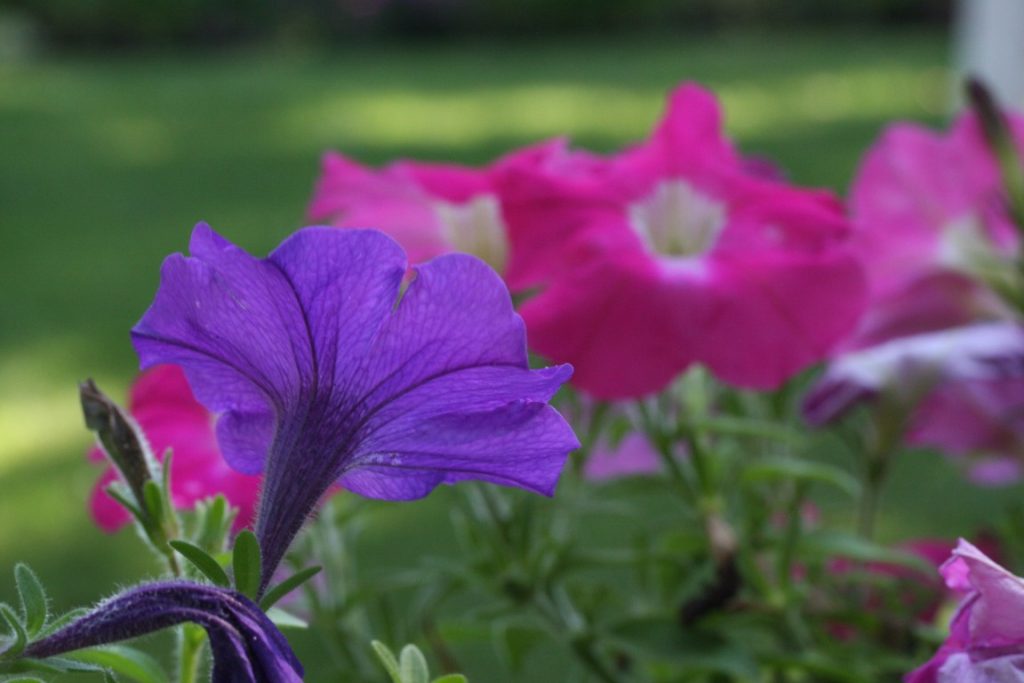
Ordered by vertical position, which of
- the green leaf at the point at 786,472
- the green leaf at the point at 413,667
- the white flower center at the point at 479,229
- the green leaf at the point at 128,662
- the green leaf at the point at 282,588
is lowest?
the green leaf at the point at 786,472

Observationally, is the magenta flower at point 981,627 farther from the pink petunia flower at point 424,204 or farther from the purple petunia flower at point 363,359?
the pink petunia flower at point 424,204

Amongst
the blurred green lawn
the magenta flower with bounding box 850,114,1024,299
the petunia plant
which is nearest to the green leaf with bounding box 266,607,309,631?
the petunia plant

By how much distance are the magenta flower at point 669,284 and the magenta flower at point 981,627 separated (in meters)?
0.24

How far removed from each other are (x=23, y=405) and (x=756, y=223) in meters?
2.29

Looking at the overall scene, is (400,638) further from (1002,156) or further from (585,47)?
(585,47)

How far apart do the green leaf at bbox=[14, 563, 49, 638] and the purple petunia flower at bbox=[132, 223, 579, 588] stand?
0.16 feet

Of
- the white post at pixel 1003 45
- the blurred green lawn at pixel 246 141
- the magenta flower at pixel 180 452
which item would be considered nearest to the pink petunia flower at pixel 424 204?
the magenta flower at pixel 180 452

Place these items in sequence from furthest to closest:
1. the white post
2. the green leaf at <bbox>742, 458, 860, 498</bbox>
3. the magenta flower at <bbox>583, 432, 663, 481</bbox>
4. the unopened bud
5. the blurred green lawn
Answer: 1. the white post
2. the blurred green lawn
3. the magenta flower at <bbox>583, 432, 663, 481</bbox>
4. the green leaf at <bbox>742, 458, 860, 498</bbox>
5. the unopened bud

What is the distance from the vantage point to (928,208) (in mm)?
739

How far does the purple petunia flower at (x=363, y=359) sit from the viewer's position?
1.06 ft

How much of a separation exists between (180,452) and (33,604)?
0.88ft

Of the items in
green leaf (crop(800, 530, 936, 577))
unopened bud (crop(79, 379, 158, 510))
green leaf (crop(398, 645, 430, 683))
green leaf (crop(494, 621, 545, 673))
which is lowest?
green leaf (crop(494, 621, 545, 673))

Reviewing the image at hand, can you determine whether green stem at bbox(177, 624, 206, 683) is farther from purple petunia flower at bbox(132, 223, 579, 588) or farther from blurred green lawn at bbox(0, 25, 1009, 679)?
blurred green lawn at bbox(0, 25, 1009, 679)

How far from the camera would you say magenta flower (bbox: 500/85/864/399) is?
0.59 meters
